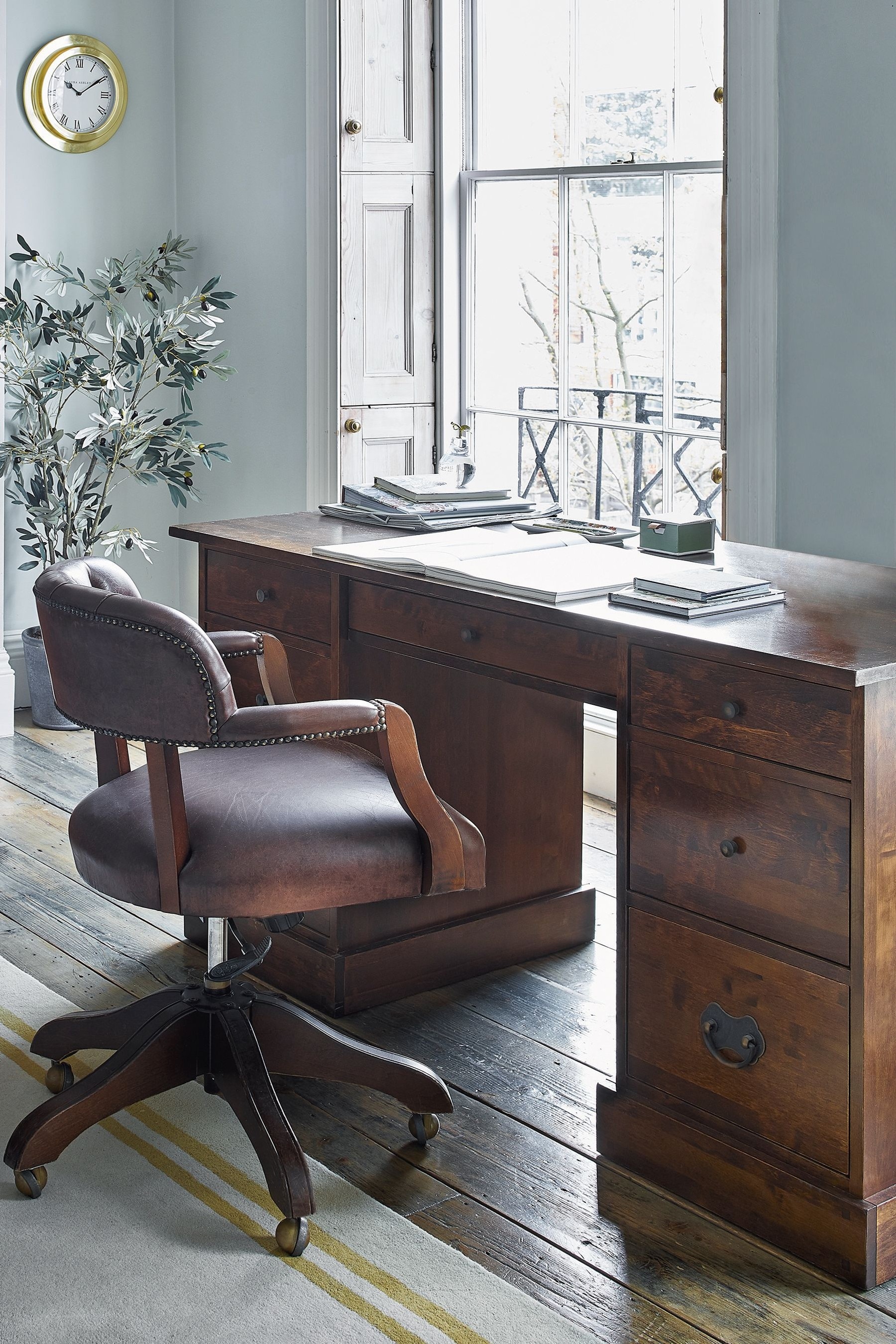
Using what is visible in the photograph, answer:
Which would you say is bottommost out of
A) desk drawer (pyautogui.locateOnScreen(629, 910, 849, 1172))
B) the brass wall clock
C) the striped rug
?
the striped rug

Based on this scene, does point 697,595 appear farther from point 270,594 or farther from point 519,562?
point 270,594

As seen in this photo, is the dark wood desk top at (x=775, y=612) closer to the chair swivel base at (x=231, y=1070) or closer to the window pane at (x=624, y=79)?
the chair swivel base at (x=231, y=1070)

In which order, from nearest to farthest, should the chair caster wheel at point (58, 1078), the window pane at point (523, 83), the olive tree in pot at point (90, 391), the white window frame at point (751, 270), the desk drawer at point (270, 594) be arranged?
1. the chair caster wheel at point (58, 1078)
2. the desk drawer at point (270, 594)
3. the white window frame at point (751, 270)
4. the window pane at point (523, 83)
5. the olive tree in pot at point (90, 391)

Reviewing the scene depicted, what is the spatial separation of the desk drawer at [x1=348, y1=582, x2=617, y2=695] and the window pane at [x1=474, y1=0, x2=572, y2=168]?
78.1 inches

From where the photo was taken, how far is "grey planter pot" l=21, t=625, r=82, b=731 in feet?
15.1

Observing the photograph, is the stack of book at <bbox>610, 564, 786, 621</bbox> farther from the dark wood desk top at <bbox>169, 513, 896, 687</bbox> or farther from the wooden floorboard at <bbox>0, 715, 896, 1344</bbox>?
the wooden floorboard at <bbox>0, 715, 896, 1344</bbox>

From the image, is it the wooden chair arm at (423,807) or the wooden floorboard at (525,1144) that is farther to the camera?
the wooden chair arm at (423,807)

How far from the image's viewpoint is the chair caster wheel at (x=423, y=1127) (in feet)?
7.32

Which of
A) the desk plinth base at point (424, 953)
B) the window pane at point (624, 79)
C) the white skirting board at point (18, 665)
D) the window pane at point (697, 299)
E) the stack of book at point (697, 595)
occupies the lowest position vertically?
the desk plinth base at point (424, 953)

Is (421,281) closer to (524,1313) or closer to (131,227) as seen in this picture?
(131,227)

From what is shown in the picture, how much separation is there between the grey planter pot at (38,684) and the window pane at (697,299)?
2153mm

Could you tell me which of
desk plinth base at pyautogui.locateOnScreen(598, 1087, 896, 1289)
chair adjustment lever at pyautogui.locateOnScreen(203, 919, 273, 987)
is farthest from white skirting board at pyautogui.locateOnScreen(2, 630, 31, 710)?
desk plinth base at pyautogui.locateOnScreen(598, 1087, 896, 1289)

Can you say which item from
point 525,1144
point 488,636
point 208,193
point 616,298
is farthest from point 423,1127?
point 208,193

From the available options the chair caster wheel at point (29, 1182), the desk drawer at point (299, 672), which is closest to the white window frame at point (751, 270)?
the desk drawer at point (299, 672)
